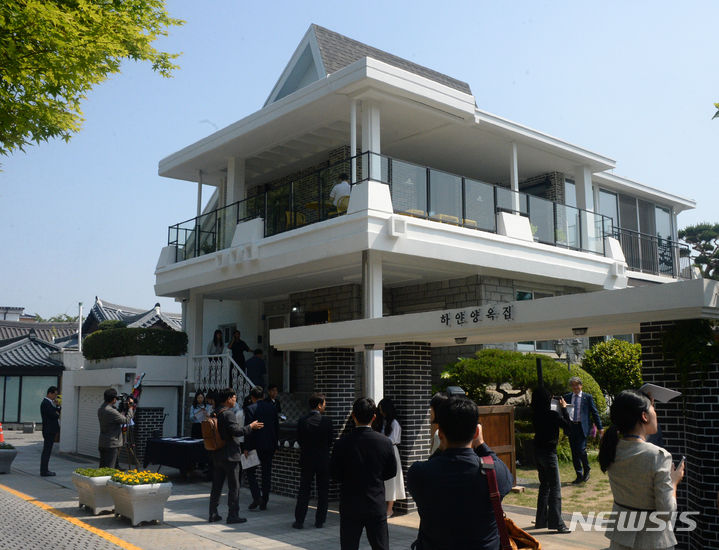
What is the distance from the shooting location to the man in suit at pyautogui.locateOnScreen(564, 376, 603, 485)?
11828 mm

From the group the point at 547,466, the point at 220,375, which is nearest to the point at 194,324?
the point at 220,375

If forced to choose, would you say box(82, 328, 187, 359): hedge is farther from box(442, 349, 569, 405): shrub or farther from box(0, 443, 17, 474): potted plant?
box(442, 349, 569, 405): shrub

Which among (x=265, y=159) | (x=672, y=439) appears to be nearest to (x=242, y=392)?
(x=265, y=159)

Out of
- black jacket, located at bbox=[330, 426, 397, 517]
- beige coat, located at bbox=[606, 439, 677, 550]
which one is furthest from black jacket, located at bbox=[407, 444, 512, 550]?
black jacket, located at bbox=[330, 426, 397, 517]

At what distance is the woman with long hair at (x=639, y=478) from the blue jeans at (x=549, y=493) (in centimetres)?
429

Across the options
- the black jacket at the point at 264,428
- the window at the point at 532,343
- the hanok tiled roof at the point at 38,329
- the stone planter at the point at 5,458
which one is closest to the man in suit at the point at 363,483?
the black jacket at the point at 264,428

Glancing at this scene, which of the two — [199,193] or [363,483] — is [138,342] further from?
[363,483]

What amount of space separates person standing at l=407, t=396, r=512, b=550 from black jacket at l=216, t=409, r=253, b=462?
20.6ft

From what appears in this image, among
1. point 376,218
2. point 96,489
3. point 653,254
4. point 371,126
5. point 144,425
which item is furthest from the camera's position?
point 653,254

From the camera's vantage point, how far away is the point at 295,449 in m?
11.4

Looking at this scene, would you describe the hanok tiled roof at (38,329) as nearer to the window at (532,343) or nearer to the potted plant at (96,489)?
the window at (532,343)

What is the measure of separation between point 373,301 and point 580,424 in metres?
4.56

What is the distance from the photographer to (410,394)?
388 inches

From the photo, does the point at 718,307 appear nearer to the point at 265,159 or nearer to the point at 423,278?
the point at 423,278
